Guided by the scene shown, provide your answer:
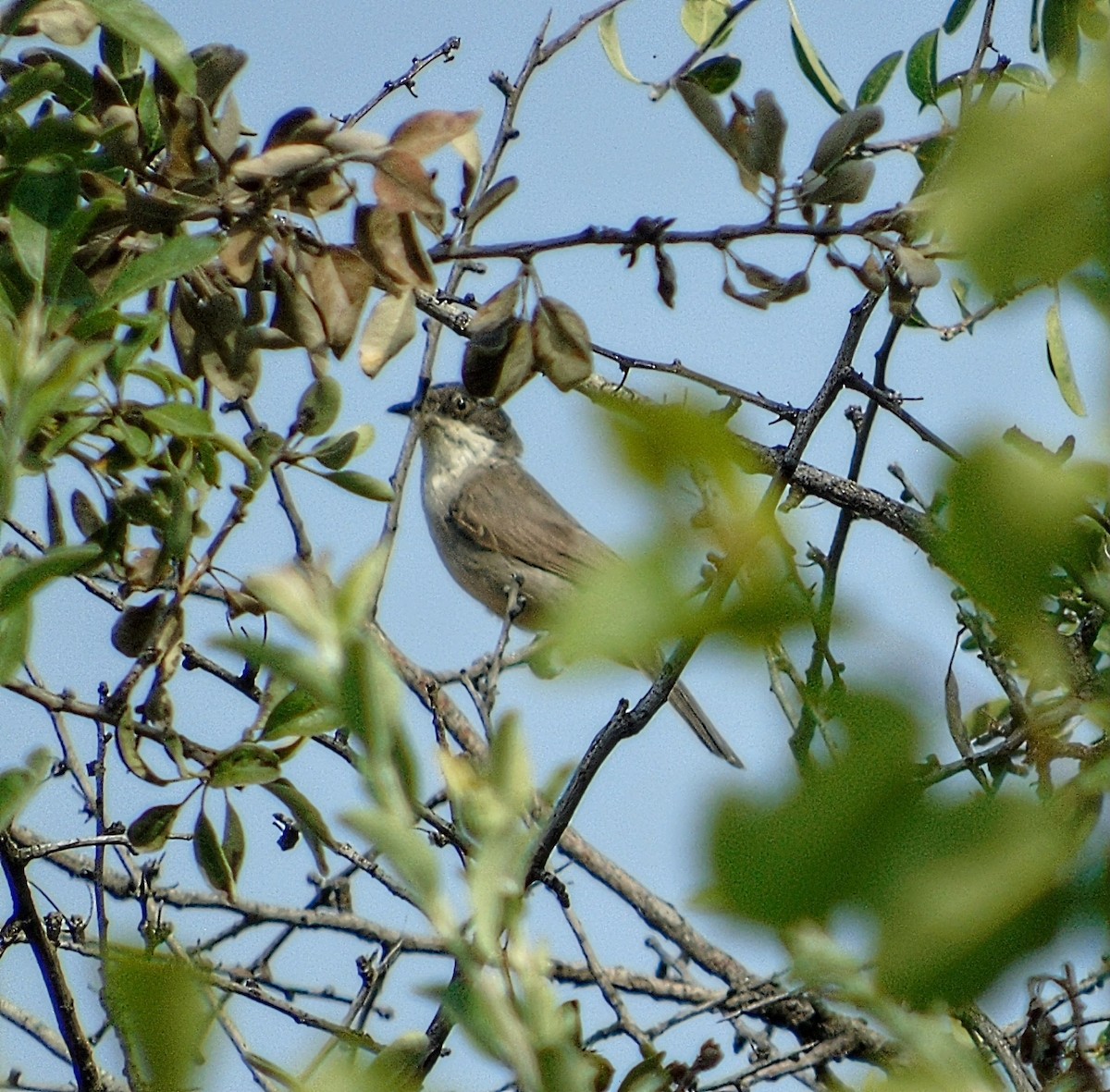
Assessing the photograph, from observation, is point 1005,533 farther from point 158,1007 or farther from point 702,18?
point 702,18

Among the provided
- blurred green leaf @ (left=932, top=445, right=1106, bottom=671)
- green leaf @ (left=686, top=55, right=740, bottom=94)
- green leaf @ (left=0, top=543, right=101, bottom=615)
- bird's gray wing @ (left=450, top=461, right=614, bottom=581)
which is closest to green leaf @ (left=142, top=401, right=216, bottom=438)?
green leaf @ (left=0, top=543, right=101, bottom=615)

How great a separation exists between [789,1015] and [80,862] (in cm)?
143

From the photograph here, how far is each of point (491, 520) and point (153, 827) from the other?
18.0 feet

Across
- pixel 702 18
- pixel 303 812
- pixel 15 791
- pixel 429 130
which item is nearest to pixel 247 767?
pixel 303 812

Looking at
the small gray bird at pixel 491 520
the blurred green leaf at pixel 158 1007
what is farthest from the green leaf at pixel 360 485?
the small gray bird at pixel 491 520

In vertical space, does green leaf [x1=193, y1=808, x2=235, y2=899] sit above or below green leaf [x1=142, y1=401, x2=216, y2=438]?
below

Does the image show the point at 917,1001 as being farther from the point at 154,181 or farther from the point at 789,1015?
the point at 789,1015

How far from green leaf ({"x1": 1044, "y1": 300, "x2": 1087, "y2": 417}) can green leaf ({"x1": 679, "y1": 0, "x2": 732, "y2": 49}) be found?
2.88ft

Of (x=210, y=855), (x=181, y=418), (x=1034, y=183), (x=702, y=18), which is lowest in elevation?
(x=1034, y=183)

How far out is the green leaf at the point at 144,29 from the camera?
1.48 meters

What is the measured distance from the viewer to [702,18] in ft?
8.09

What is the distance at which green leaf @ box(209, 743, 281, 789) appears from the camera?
5.27ft

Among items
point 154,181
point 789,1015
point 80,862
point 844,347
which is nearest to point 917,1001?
point 154,181

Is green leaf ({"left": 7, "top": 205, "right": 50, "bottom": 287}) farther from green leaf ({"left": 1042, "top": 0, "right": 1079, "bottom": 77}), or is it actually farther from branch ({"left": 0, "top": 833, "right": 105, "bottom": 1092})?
green leaf ({"left": 1042, "top": 0, "right": 1079, "bottom": 77})
